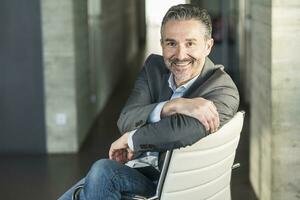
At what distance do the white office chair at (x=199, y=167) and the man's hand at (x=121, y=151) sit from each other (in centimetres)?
22

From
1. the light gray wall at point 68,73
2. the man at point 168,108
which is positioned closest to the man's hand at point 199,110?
the man at point 168,108

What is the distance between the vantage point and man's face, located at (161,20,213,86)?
250 cm

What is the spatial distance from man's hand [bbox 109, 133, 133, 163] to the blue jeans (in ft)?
0.41

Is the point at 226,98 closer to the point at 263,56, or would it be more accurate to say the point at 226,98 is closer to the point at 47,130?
the point at 263,56

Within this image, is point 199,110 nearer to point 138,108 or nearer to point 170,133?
point 170,133

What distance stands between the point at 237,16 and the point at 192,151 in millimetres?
8295

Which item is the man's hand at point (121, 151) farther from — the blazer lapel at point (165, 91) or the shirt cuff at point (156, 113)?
the blazer lapel at point (165, 91)

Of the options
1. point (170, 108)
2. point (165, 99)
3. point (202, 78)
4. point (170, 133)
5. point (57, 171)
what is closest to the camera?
point (170, 133)

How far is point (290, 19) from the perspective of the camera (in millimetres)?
4109

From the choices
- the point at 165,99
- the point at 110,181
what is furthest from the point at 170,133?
the point at 165,99

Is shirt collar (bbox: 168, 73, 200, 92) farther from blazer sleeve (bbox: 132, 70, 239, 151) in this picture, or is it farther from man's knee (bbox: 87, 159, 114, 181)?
man's knee (bbox: 87, 159, 114, 181)

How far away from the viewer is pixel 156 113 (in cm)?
254

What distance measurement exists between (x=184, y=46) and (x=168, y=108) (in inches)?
10.1

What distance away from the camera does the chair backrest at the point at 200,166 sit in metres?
2.36
